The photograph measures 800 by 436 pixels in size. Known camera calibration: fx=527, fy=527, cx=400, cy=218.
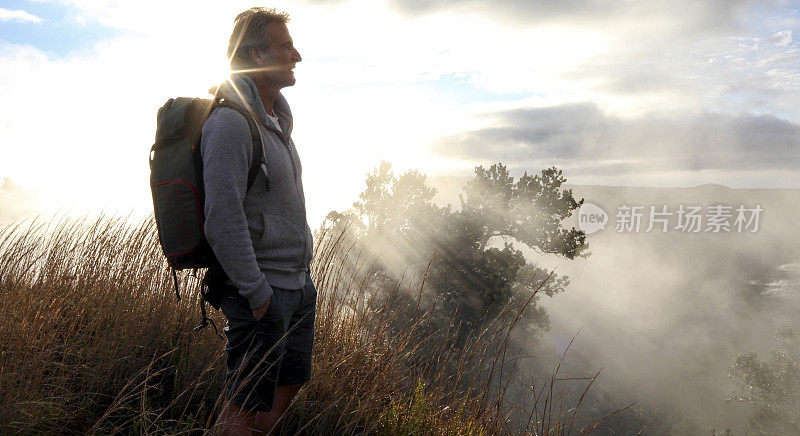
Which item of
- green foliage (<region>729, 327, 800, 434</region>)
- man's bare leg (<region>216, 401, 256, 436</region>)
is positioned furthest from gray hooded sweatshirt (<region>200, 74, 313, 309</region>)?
green foliage (<region>729, 327, 800, 434</region>)

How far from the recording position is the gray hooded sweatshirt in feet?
5.25

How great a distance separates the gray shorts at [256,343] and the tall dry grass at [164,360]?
257 mm

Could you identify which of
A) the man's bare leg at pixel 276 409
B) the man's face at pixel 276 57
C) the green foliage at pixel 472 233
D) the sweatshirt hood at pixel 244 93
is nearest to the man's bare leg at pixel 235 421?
the man's bare leg at pixel 276 409

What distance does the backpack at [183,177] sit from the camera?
1651 mm

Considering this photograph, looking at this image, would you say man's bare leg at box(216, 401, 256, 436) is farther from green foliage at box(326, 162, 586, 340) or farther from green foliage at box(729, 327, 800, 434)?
green foliage at box(729, 327, 800, 434)

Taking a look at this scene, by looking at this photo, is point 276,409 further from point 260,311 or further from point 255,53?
point 255,53

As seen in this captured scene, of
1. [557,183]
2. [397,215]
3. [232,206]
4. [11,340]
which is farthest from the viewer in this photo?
[397,215]

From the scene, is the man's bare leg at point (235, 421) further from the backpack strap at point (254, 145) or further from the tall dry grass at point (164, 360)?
the backpack strap at point (254, 145)

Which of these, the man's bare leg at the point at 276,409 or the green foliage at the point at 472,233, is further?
the green foliage at the point at 472,233

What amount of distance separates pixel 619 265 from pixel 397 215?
105885mm

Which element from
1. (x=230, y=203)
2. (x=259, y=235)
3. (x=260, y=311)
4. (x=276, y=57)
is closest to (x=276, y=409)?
(x=260, y=311)

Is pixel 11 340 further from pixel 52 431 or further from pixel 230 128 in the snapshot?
pixel 230 128

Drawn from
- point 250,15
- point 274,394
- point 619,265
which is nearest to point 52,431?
point 274,394

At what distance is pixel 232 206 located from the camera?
5.25 ft
